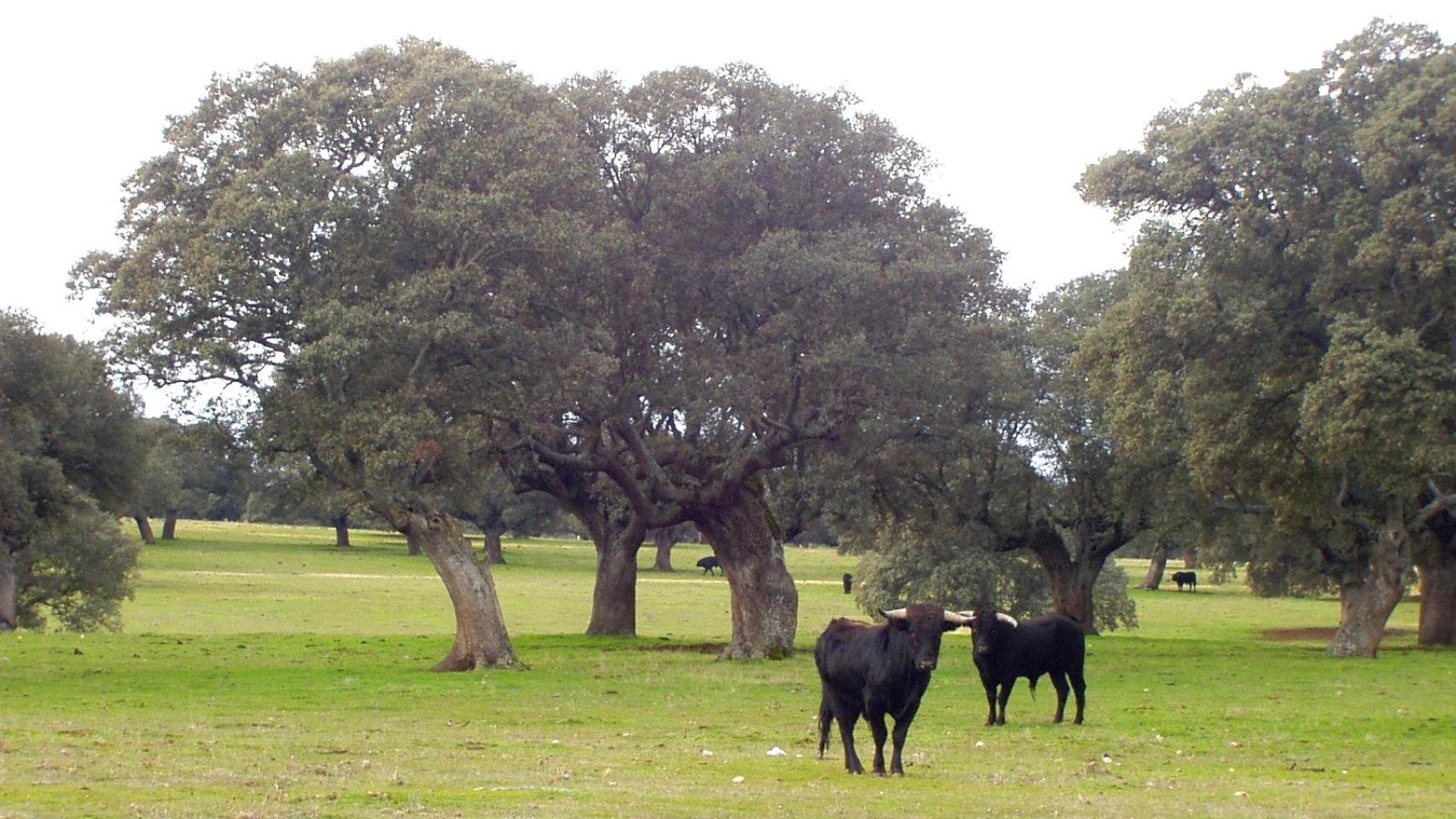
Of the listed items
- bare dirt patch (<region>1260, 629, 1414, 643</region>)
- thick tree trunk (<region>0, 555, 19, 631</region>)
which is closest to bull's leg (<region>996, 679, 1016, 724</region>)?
bare dirt patch (<region>1260, 629, 1414, 643</region>)

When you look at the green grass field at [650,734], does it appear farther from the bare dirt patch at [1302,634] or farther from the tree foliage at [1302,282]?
the bare dirt patch at [1302,634]

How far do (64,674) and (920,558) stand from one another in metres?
28.1

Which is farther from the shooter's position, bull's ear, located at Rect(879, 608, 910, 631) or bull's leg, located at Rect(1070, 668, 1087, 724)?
bull's leg, located at Rect(1070, 668, 1087, 724)

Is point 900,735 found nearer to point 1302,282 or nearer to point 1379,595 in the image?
point 1302,282

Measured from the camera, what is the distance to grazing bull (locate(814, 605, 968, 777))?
15789 mm

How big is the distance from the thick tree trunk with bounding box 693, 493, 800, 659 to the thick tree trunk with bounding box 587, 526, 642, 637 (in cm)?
723

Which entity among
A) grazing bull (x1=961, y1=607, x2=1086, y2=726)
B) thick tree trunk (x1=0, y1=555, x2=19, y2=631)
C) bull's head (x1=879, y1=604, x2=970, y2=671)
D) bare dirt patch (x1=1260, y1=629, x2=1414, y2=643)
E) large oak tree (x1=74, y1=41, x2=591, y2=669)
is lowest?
thick tree trunk (x1=0, y1=555, x2=19, y2=631)

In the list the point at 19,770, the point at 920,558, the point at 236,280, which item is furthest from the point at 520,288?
the point at 920,558

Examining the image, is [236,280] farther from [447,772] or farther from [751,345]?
[447,772]

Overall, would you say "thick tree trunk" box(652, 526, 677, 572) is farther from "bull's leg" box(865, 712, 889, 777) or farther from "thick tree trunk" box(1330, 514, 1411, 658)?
"bull's leg" box(865, 712, 889, 777)

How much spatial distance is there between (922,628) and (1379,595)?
886 inches

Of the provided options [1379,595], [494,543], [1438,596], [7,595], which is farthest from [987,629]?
[494,543]

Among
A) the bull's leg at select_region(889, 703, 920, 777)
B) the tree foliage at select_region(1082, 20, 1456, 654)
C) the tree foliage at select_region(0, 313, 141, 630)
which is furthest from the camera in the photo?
the tree foliage at select_region(0, 313, 141, 630)

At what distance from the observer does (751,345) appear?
30984mm
